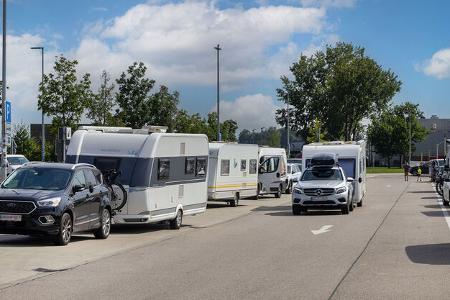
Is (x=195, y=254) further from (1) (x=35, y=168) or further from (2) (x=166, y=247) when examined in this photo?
(1) (x=35, y=168)

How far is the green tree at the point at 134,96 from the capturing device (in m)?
49.9

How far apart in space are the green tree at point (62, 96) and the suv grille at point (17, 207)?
27.2m

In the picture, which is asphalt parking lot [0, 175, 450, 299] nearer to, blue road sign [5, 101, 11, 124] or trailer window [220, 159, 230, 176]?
trailer window [220, 159, 230, 176]

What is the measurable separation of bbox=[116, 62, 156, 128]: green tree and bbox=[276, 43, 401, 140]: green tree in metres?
32.7

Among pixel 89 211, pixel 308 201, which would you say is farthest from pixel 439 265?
pixel 308 201

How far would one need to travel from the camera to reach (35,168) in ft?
53.3

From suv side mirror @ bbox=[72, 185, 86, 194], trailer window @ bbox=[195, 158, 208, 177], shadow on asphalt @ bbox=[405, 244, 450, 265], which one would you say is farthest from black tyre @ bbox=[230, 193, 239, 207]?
shadow on asphalt @ bbox=[405, 244, 450, 265]

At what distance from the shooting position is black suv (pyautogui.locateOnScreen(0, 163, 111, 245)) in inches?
580

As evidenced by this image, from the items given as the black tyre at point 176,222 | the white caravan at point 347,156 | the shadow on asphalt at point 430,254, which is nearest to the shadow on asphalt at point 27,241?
the black tyre at point 176,222

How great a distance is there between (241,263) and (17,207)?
5.04 meters

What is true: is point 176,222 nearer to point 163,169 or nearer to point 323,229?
point 163,169

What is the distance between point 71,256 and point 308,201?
1276cm

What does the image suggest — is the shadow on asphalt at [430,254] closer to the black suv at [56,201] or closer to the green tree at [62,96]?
the black suv at [56,201]

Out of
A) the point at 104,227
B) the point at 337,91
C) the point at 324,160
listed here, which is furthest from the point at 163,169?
the point at 337,91
